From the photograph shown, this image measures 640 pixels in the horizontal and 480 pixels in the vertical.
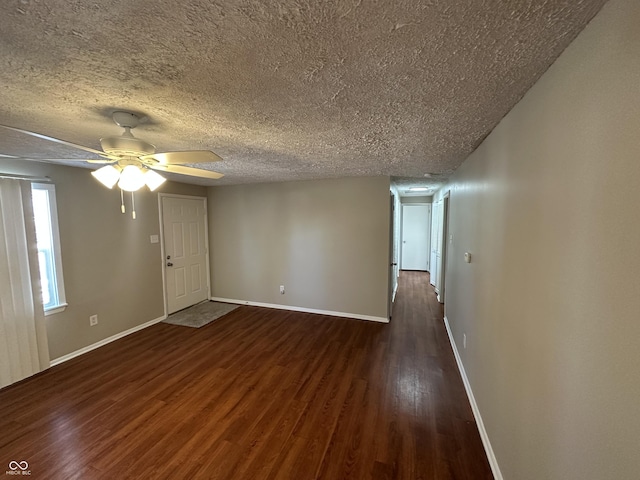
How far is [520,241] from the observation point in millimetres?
1371

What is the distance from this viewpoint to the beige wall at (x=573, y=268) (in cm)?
69

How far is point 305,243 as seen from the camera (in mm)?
4426

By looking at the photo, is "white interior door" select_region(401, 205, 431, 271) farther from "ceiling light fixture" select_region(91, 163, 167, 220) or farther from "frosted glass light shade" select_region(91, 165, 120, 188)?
"frosted glass light shade" select_region(91, 165, 120, 188)

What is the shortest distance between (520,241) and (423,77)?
0.97 metres

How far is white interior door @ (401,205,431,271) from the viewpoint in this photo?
768 cm

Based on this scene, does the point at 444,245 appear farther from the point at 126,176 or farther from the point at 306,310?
the point at 126,176

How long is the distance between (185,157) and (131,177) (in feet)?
1.20

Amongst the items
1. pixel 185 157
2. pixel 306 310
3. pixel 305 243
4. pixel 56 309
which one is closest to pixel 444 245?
pixel 305 243

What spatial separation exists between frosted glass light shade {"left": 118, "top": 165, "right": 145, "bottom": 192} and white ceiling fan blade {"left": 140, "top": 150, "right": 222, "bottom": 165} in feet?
0.29

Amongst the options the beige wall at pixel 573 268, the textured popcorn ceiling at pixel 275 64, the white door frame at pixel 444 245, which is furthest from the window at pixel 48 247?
the white door frame at pixel 444 245

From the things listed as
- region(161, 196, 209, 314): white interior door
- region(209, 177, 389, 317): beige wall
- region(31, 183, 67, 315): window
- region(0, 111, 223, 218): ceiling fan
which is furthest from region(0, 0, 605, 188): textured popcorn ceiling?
region(161, 196, 209, 314): white interior door

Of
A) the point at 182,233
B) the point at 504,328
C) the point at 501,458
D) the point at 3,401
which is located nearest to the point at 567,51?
the point at 504,328

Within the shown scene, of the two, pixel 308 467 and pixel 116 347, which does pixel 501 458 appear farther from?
pixel 116 347

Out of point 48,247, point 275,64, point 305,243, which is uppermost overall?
point 275,64
